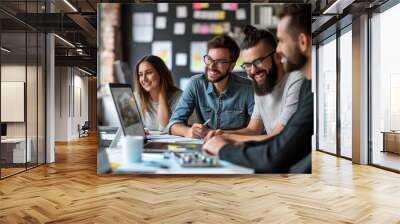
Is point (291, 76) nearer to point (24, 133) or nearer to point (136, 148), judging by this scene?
point (136, 148)

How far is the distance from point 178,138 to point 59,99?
40.4 feet

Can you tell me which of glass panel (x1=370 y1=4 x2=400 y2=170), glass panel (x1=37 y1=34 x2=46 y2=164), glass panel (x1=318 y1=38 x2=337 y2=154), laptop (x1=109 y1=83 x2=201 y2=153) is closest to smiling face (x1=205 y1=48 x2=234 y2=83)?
laptop (x1=109 y1=83 x2=201 y2=153)

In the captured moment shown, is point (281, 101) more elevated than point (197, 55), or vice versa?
point (197, 55)

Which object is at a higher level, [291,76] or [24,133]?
[291,76]

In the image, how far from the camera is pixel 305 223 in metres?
3.71

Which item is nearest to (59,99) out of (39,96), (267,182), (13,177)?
(39,96)

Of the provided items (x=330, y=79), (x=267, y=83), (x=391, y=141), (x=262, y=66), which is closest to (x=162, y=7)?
(x=262, y=66)

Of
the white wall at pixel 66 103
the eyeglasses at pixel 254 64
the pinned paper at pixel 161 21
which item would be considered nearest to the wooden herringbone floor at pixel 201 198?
the eyeglasses at pixel 254 64

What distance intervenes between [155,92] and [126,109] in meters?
0.28

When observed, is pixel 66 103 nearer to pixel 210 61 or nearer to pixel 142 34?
pixel 142 34

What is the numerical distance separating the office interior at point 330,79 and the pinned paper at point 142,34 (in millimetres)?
3069

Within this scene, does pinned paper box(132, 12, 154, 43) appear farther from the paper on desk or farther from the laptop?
the paper on desk

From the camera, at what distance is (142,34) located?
3.24 metres

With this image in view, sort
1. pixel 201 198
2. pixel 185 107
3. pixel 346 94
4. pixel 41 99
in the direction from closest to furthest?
pixel 185 107
pixel 201 198
pixel 41 99
pixel 346 94
